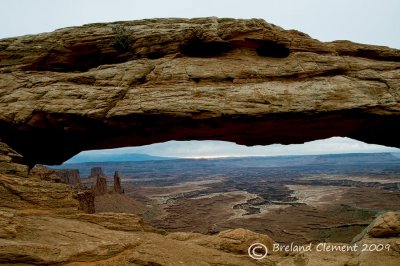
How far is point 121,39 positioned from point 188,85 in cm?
552

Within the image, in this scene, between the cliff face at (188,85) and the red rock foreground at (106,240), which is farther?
the cliff face at (188,85)

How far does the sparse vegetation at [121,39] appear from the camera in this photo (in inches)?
741

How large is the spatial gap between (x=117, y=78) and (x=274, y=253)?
41.0ft

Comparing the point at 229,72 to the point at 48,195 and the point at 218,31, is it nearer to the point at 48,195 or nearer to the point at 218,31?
the point at 218,31

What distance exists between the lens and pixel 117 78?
57.9ft

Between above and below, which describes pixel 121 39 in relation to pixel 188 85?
above

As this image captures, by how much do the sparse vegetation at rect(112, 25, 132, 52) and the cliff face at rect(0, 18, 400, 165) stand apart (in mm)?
63
